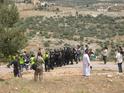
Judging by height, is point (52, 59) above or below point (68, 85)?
below

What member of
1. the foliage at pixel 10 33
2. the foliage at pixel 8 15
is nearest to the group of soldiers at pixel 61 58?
the foliage at pixel 10 33

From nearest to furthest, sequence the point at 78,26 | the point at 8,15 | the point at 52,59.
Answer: the point at 8,15, the point at 52,59, the point at 78,26

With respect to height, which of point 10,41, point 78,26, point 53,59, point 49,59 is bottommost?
point 78,26

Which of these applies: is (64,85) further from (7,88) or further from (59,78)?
(7,88)

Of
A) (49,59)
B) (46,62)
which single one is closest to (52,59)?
(49,59)

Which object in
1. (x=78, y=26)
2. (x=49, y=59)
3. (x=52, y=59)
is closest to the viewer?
(x=49, y=59)

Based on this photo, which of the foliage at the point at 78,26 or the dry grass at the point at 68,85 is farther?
the foliage at the point at 78,26

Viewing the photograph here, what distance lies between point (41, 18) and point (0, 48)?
77358 mm

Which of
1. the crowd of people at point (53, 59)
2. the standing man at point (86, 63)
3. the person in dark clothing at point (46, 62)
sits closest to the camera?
the standing man at point (86, 63)

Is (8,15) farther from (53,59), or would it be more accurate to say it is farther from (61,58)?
(61,58)

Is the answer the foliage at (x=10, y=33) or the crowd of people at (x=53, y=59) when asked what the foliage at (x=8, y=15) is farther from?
the crowd of people at (x=53, y=59)

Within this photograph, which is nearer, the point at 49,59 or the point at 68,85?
the point at 68,85

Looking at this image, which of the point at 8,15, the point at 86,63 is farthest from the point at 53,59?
the point at 86,63

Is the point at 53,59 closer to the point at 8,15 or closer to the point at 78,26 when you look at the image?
the point at 8,15
